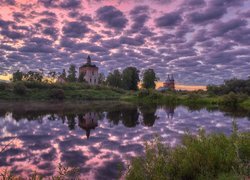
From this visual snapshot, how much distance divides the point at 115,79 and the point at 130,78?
11426 millimetres

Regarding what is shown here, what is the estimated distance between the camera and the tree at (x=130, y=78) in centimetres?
15400

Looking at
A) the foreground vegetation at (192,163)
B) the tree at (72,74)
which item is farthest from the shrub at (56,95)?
the foreground vegetation at (192,163)

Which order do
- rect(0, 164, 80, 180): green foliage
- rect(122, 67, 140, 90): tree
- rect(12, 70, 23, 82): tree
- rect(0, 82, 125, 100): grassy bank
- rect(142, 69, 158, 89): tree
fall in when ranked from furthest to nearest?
rect(12, 70, 23, 82): tree < rect(142, 69, 158, 89): tree < rect(122, 67, 140, 90): tree < rect(0, 82, 125, 100): grassy bank < rect(0, 164, 80, 180): green foliage

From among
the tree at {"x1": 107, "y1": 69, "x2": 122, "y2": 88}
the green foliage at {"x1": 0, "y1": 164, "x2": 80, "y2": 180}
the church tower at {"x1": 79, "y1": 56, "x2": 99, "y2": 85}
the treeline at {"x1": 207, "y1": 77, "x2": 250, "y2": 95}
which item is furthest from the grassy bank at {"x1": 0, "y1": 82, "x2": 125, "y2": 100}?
the green foliage at {"x1": 0, "y1": 164, "x2": 80, "y2": 180}

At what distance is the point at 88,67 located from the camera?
16775cm

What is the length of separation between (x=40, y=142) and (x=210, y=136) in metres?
14.5

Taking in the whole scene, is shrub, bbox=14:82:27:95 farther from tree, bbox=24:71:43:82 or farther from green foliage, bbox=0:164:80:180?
green foliage, bbox=0:164:80:180

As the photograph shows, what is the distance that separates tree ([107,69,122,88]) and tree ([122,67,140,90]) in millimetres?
3858

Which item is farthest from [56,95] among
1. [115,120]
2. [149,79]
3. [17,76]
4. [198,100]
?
[115,120]

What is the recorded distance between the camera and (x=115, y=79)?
161500 mm

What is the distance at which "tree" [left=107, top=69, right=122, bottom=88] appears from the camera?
161000 millimetres

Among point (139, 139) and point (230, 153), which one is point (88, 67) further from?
point (230, 153)

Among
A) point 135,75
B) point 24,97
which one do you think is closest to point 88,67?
point 135,75

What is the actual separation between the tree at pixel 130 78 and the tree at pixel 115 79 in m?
3.86
